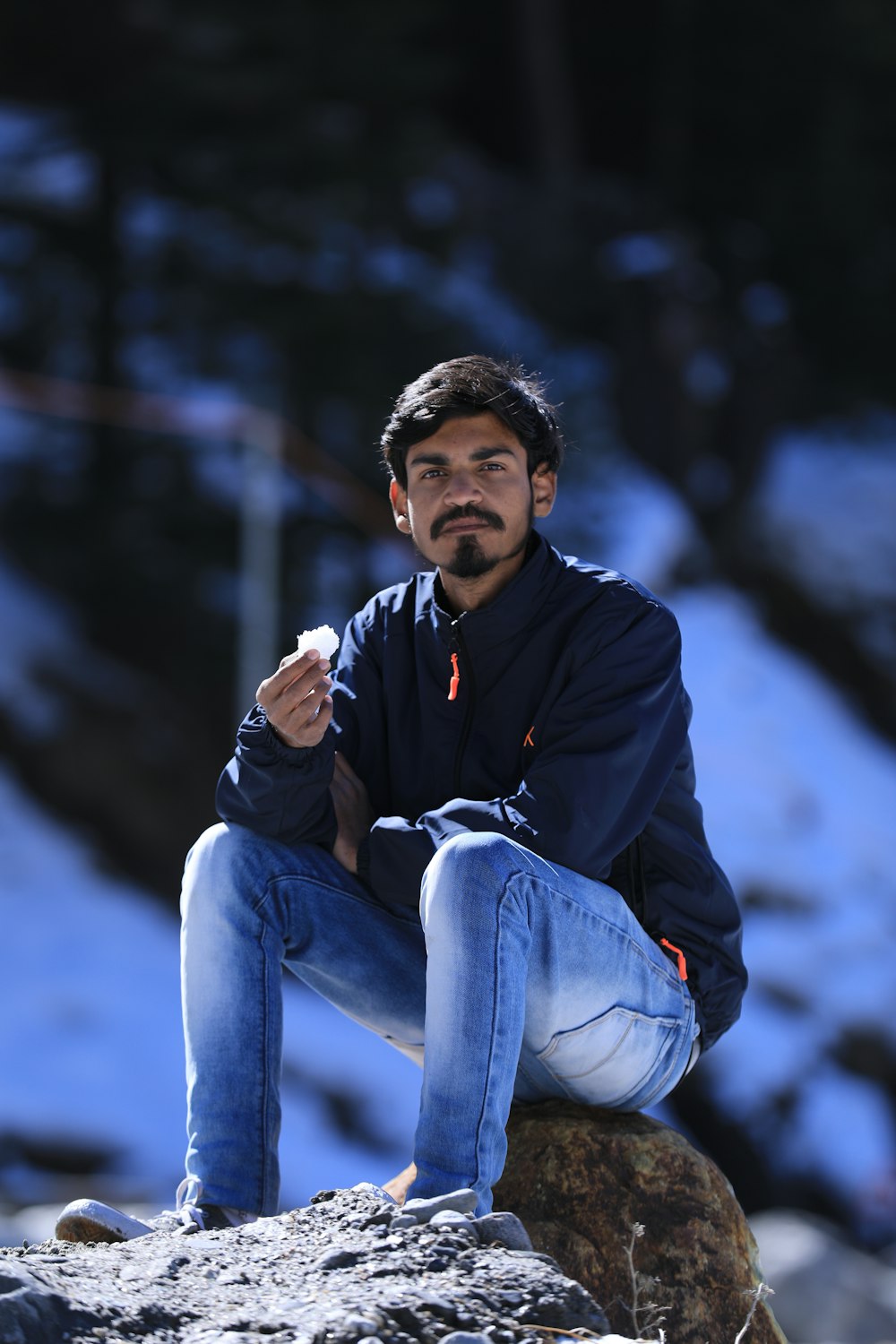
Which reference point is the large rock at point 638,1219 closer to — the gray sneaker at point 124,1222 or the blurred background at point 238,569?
the gray sneaker at point 124,1222

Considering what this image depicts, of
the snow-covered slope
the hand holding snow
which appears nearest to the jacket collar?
the hand holding snow

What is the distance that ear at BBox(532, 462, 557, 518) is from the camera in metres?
2.87

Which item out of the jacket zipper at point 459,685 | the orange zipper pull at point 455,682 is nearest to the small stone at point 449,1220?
the jacket zipper at point 459,685

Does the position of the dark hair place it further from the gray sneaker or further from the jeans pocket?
the gray sneaker

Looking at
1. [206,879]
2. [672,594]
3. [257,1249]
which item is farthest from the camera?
[672,594]

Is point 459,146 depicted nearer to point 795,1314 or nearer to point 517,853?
point 795,1314

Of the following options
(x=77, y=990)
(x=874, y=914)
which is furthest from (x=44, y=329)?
(x=874, y=914)

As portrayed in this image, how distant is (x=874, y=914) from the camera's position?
12.3 meters

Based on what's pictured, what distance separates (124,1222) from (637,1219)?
2.75 ft

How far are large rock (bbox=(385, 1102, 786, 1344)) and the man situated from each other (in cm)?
9

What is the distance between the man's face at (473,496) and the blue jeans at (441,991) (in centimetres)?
54

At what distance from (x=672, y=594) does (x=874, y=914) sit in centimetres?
318

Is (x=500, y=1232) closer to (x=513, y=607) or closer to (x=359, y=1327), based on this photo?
(x=359, y=1327)

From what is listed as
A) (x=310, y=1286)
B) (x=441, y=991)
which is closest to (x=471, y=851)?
(x=441, y=991)
